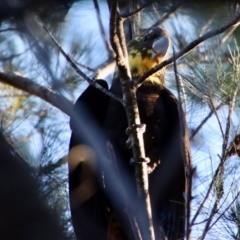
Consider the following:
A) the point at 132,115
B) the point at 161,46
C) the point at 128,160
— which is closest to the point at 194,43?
the point at 132,115

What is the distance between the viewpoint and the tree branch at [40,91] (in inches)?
102

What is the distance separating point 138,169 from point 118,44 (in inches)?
22.0

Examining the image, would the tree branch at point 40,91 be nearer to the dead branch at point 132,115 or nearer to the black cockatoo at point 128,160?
the black cockatoo at point 128,160

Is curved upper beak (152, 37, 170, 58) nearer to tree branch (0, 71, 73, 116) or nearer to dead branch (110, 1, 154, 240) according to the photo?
tree branch (0, 71, 73, 116)

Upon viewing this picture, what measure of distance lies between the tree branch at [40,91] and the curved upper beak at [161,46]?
3.20 feet

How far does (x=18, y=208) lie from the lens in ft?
4.58

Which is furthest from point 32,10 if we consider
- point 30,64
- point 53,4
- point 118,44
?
point 30,64

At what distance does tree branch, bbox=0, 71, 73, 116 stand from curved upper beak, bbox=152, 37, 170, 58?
98 cm

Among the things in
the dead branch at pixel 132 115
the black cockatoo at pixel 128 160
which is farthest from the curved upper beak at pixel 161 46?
the dead branch at pixel 132 115

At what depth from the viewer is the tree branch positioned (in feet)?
8.52

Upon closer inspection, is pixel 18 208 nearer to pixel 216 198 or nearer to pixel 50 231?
pixel 50 231

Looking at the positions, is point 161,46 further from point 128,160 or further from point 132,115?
point 132,115

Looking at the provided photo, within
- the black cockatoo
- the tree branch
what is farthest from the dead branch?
the black cockatoo

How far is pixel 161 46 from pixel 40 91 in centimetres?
109
